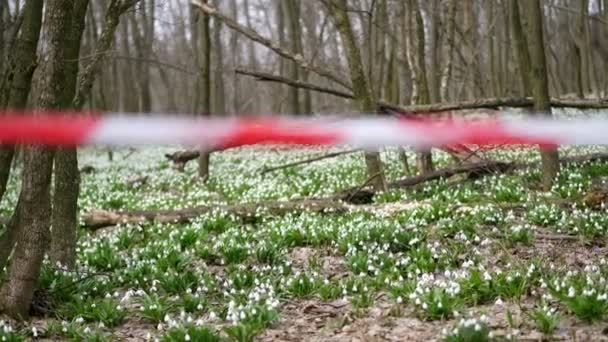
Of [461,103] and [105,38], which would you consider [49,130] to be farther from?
[461,103]

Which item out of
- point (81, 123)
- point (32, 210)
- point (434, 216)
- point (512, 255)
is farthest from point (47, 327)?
point (434, 216)

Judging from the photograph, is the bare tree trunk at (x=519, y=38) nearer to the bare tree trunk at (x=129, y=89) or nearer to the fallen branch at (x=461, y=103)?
the fallen branch at (x=461, y=103)

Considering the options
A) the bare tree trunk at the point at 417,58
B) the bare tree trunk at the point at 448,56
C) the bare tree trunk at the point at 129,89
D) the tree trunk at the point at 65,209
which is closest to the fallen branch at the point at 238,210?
the tree trunk at the point at 65,209

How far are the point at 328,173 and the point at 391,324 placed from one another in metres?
9.11

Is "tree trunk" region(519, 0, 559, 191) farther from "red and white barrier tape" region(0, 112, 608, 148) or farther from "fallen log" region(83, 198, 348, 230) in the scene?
"red and white barrier tape" region(0, 112, 608, 148)

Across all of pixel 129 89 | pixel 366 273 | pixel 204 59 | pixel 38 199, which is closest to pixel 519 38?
pixel 366 273

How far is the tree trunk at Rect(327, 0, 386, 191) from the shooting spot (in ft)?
32.0

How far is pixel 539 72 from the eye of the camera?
9.03 metres

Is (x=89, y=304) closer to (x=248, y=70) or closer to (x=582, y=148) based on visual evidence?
(x=248, y=70)

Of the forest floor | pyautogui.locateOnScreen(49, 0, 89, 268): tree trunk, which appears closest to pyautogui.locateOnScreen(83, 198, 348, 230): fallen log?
the forest floor

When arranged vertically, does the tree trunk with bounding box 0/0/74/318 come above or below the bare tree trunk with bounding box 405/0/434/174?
below

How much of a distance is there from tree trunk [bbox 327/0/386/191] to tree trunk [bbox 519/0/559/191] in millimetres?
2278

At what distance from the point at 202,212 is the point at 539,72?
4823 mm

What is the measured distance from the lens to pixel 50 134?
4133mm
